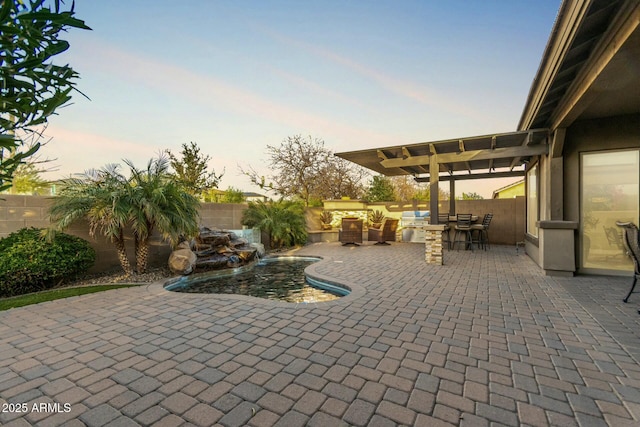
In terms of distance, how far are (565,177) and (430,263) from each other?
3.02 metres

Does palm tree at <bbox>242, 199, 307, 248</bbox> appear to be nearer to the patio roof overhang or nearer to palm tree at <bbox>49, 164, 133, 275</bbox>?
the patio roof overhang

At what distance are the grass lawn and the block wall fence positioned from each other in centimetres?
117

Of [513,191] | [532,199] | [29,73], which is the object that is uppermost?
[513,191]

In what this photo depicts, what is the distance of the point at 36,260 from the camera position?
168 inches

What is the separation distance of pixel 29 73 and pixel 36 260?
186 inches

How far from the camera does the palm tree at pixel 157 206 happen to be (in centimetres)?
509

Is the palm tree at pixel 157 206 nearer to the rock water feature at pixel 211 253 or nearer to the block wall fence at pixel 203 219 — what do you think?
the rock water feature at pixel 211 253

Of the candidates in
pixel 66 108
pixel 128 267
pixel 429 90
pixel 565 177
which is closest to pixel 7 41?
pixel 66 108

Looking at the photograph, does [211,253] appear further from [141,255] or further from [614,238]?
[614,238]

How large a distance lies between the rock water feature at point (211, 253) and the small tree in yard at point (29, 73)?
16.4ft

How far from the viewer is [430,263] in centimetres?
655

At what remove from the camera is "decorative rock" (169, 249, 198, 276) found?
557 centimetres

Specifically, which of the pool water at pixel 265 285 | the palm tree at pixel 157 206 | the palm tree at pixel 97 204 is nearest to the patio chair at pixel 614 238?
the pool water at pixel 265 285

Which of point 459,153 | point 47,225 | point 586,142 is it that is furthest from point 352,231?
point 47,225
